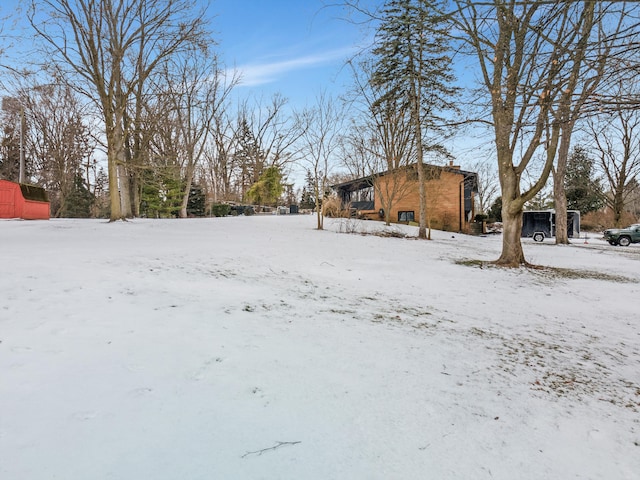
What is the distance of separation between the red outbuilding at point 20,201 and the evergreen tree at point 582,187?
41.8 metres

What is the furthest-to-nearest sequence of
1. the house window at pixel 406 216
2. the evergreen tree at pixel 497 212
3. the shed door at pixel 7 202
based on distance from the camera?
1. the evergreen tree at pixel 497 212
2. the house window at pixel 406 216
3. the shed door at pixel 7 202

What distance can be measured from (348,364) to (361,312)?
160 centimetres

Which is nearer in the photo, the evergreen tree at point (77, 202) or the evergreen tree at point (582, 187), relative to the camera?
the evergreen tree at point (77, 202)

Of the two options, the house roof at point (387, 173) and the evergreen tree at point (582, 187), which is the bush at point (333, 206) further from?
the evergreen tree at point (582, 187)

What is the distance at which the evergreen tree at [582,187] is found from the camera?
→ 32.7 m

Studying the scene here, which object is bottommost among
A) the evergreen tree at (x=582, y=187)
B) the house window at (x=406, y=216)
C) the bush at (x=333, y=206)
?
the house window at (x=406, y=216)

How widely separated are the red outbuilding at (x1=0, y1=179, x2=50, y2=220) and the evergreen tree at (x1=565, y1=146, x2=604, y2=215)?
41.8 meters

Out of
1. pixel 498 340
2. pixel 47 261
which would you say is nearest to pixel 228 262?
pixel 47 261

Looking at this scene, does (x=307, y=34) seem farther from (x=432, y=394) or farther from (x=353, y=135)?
(x=353, y=135)

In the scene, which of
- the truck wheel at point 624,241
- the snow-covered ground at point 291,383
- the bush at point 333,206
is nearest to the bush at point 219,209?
the bush at point 333,206

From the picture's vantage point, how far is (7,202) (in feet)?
43.7

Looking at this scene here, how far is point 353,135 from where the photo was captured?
20625 mm

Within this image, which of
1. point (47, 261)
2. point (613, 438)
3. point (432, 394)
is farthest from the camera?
point (47, 261)

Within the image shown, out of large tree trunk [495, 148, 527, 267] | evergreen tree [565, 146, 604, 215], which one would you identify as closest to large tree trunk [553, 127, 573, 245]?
large tree trunk [495, 148, 527, 267]
